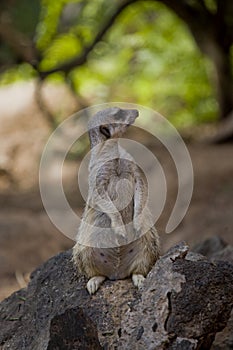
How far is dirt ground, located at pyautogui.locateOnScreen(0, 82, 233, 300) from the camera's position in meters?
6.68

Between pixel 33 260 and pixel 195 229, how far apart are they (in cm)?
158

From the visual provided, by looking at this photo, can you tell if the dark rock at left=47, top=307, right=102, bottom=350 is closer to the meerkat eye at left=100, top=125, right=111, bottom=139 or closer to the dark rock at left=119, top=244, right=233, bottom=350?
the dark rock at left=119, top=244, right=233, bottom=350

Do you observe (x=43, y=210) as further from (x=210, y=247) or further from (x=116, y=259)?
(x=116, y=259)

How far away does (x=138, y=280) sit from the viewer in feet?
10.8

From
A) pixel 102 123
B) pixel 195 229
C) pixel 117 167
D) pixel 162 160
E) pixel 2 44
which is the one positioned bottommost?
pixel 162 160

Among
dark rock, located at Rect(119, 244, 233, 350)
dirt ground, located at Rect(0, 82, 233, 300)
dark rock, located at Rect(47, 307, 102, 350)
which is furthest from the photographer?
dirt ground, located at Rect(0, 82, 233, 300)

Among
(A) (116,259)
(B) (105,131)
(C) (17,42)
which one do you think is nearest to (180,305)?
(A) (116,259)

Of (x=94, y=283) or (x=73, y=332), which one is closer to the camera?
(x=73, y=332)

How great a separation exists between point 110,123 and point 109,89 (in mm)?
9388

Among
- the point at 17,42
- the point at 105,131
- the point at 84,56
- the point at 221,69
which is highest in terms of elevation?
the point at 105,131

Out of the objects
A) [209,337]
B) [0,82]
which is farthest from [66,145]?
[209,337]

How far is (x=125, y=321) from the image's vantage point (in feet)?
10.5

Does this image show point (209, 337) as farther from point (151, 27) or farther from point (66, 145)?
point (151, 27)

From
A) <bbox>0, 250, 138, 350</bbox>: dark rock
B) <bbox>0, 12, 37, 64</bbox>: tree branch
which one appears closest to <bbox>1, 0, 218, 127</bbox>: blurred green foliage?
<bbox>0, 12, 37, 64</bbox>: tree branch
